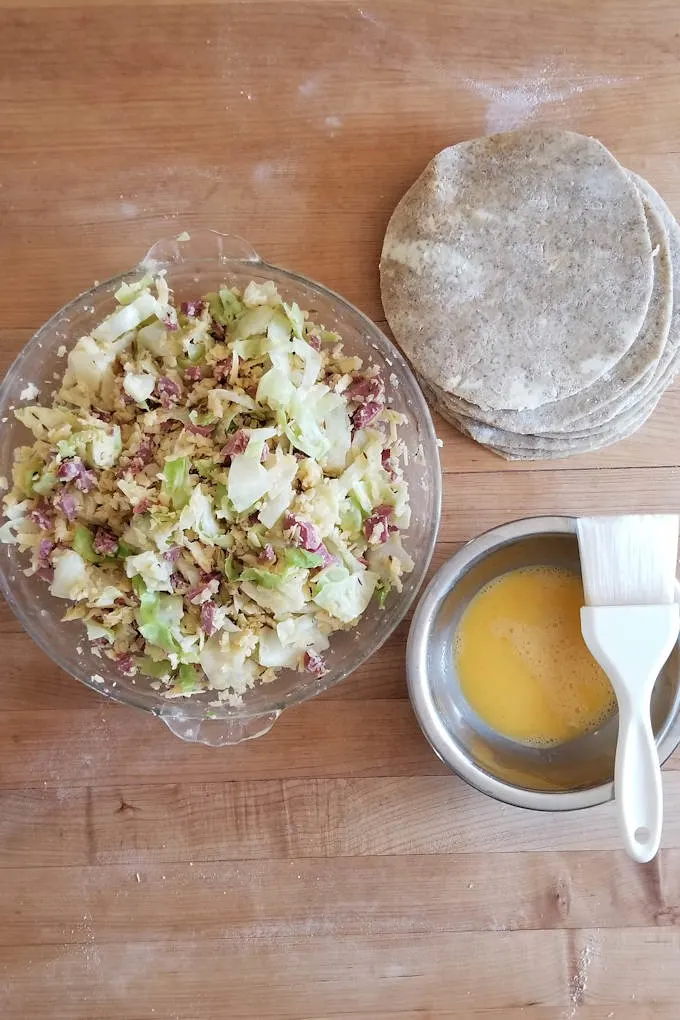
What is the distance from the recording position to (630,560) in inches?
45.1

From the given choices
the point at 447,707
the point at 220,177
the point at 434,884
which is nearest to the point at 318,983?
the point at 434,884

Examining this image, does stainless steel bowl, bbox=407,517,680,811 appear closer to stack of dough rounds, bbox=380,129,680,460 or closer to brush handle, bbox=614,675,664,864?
brush handle, bbox=614,675,664,864

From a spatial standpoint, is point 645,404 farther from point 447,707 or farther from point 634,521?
point 447,707

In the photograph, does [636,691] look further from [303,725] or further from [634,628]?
[303,725]

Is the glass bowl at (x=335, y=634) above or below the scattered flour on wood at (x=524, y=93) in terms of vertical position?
below

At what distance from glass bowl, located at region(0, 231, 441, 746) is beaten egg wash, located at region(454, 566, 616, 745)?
5.4 inches

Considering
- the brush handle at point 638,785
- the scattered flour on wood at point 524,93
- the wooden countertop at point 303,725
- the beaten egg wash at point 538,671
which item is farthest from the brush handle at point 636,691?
the scattered flour on wood at point 524,93

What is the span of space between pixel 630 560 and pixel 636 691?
169mm

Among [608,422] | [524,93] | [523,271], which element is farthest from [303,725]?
[524,93]

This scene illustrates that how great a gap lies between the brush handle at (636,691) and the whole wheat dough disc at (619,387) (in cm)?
30

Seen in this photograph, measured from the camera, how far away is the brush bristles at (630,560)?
1144 mm

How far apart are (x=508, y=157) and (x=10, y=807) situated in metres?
1.25

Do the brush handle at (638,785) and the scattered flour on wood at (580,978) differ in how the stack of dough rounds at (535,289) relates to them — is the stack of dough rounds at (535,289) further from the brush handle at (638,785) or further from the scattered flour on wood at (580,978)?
the scattered flour on wood at (580,978)

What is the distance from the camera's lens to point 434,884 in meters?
1.35
